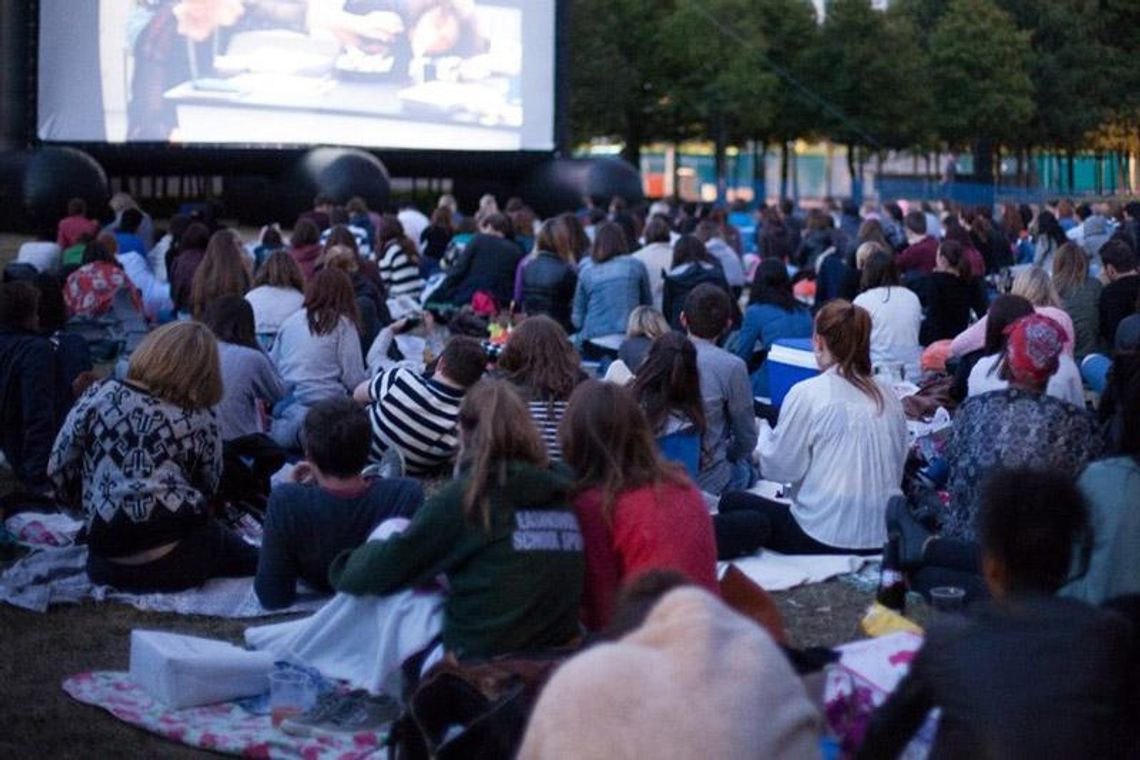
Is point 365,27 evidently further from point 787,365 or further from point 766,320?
Result: point 787,365

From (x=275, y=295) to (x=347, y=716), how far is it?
596 centimetres

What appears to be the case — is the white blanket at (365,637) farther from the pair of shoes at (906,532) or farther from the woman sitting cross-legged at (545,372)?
the woman sitting cross-legged at (545,372)

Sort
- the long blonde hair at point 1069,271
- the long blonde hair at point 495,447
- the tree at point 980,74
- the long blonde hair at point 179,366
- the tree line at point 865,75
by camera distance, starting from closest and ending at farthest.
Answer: the long blonde hair at point 495,447, the long blonde hair at point 179,366, the long blonde hair at point 1069,271, the tree line at point 865,75, the tree at point 980,74

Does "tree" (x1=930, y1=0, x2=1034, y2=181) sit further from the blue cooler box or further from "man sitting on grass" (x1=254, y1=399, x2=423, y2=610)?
"man sitting on grass" (x1=254, y1=399, x2=423, y2=610)

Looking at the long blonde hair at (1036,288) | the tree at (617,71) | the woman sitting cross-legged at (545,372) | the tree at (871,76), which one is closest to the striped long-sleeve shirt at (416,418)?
the woman sitting cross-legged at (545,372)

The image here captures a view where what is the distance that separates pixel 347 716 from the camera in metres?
Answer: 5.61

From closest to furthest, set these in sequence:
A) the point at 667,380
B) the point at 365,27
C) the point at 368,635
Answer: the point at 368,635
the point at 667,380
the point at 365,27

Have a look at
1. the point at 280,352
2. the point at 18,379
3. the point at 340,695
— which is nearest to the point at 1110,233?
the point at 280,352

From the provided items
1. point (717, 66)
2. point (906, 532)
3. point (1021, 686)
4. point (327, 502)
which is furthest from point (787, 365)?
point (717, 66)

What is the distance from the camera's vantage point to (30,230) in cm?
2466

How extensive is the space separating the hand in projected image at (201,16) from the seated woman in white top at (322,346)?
17771 mm

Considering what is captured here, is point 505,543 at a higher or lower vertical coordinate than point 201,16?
lower

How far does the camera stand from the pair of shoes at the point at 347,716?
5539mm

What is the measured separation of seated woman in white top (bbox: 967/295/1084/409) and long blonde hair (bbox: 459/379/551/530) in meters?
3.18
